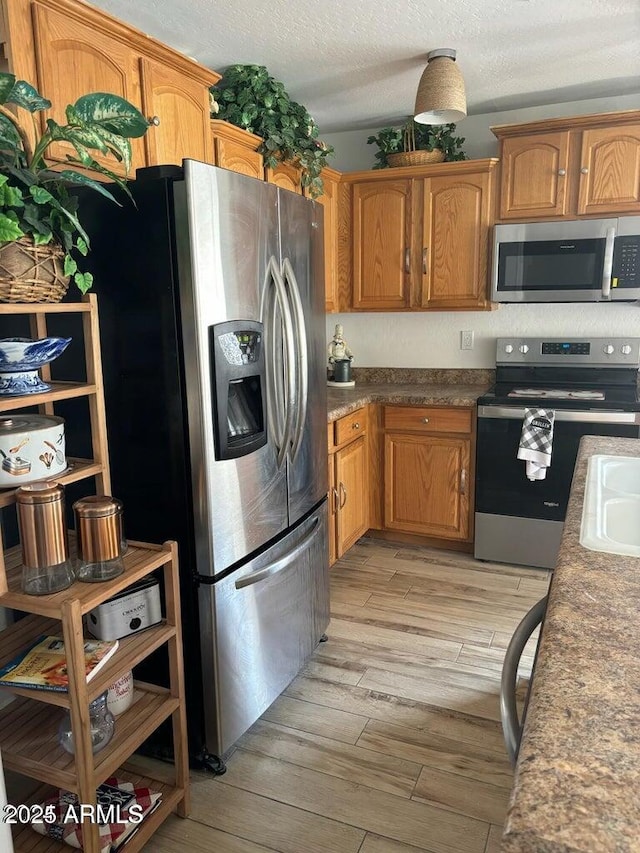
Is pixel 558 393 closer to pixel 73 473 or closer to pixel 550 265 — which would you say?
pixel 550 265

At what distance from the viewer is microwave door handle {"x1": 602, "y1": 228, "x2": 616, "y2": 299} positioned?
317 centimetres

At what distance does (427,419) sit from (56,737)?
7.80ft

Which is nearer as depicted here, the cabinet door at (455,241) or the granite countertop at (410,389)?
the granite countertop at (410,389)

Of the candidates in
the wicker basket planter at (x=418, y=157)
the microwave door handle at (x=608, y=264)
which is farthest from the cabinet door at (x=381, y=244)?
the microwave door handle at (x=608, y=264)

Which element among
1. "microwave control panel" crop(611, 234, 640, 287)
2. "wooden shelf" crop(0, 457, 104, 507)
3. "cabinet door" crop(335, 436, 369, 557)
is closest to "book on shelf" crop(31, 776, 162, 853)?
"wooden shelf" crop(0, 457, 104, 507)

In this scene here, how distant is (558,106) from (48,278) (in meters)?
3.11

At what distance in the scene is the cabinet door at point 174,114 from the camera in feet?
6.79

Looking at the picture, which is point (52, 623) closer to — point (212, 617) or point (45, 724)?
point (45, 724)

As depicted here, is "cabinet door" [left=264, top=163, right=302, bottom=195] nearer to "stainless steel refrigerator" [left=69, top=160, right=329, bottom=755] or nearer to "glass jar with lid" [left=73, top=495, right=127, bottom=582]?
"stainless steel refrigerator" [left=69, top=160, right=329, bottom=755]

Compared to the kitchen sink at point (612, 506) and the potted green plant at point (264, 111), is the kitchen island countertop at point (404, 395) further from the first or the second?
the kitchen sink at point (612, 506)

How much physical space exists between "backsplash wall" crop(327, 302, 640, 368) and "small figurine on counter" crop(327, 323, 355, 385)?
16 centimetres

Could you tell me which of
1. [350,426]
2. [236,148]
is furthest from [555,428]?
[236,148]

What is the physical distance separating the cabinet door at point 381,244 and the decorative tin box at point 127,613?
2.49 meters

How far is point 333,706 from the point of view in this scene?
2209 millimetres
